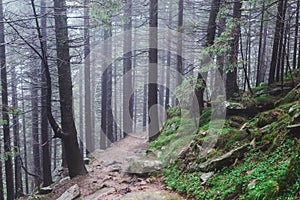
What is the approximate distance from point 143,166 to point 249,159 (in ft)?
9.56

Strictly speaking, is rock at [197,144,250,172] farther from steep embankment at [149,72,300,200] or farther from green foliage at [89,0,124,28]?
Result: green foliage at [89,0,124,28]

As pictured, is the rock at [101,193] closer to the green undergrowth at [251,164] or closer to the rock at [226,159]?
the green undergrowth at [251,164]

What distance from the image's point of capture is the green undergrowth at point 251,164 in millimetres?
2969

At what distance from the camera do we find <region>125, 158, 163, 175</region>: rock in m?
6.23

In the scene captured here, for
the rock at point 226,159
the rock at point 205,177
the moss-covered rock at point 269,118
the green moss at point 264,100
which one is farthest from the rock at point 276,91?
the rock at point 205,177

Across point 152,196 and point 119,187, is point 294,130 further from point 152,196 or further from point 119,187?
point 119,187

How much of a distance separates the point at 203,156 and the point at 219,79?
407 cm

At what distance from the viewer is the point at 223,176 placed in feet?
14.3

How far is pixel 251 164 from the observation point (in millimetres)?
4105

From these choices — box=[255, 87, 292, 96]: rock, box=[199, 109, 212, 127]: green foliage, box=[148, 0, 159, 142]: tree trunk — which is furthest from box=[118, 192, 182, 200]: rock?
box=[148, 0, 159, 142]: tree trunk

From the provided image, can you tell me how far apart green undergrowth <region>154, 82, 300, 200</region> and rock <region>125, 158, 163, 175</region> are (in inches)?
14.8

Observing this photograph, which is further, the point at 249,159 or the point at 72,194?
the point at 72,194

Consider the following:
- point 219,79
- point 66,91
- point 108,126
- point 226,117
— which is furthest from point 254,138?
point 108,126

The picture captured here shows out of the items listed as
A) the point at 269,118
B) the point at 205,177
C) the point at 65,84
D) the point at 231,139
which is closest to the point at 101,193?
the point at 205,177
